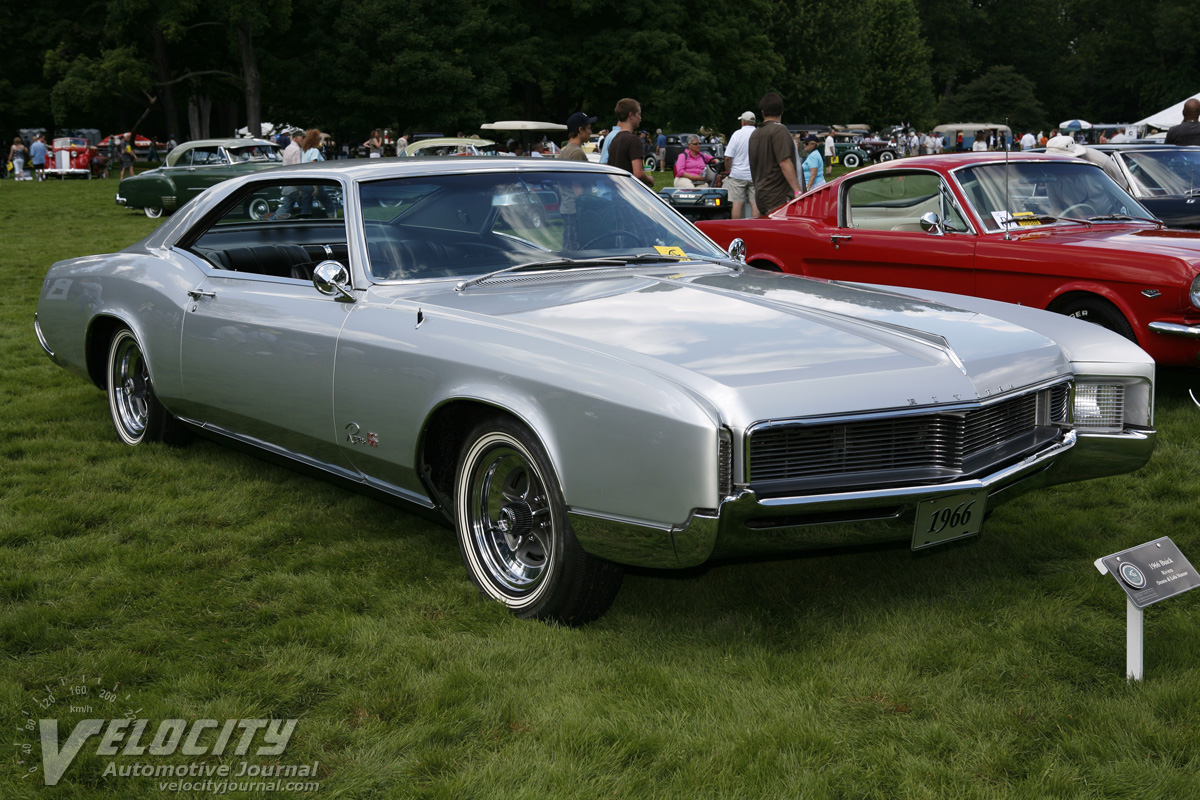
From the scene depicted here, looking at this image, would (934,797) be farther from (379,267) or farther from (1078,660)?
(379,267)

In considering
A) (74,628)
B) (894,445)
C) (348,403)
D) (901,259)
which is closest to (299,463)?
(348,403)

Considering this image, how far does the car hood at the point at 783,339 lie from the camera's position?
3.19 metres

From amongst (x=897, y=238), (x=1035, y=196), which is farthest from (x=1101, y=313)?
(x=897, y=238)

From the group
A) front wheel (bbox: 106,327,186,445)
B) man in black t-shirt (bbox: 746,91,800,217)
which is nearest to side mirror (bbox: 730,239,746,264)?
front wheel (bbox: 106,327,186,445)

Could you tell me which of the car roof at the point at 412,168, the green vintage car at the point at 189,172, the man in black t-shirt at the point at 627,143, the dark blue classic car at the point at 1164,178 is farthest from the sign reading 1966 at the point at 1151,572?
the green vintage car at the point at 189,172

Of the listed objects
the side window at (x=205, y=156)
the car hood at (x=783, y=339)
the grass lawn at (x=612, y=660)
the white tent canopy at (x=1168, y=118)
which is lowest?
the grass lawn at (x=612, y=660)

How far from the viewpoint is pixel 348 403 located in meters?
4.11

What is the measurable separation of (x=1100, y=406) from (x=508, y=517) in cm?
211

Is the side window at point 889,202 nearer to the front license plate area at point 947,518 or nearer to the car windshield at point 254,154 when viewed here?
the front license plate area at point 947,518

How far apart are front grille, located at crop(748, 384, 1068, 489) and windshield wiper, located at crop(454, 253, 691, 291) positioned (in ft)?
5.00

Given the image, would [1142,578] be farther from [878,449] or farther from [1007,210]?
[1007,210]

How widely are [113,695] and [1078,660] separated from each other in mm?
2703

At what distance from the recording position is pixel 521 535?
3756mm

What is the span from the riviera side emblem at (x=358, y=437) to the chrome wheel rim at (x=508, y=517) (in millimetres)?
430
